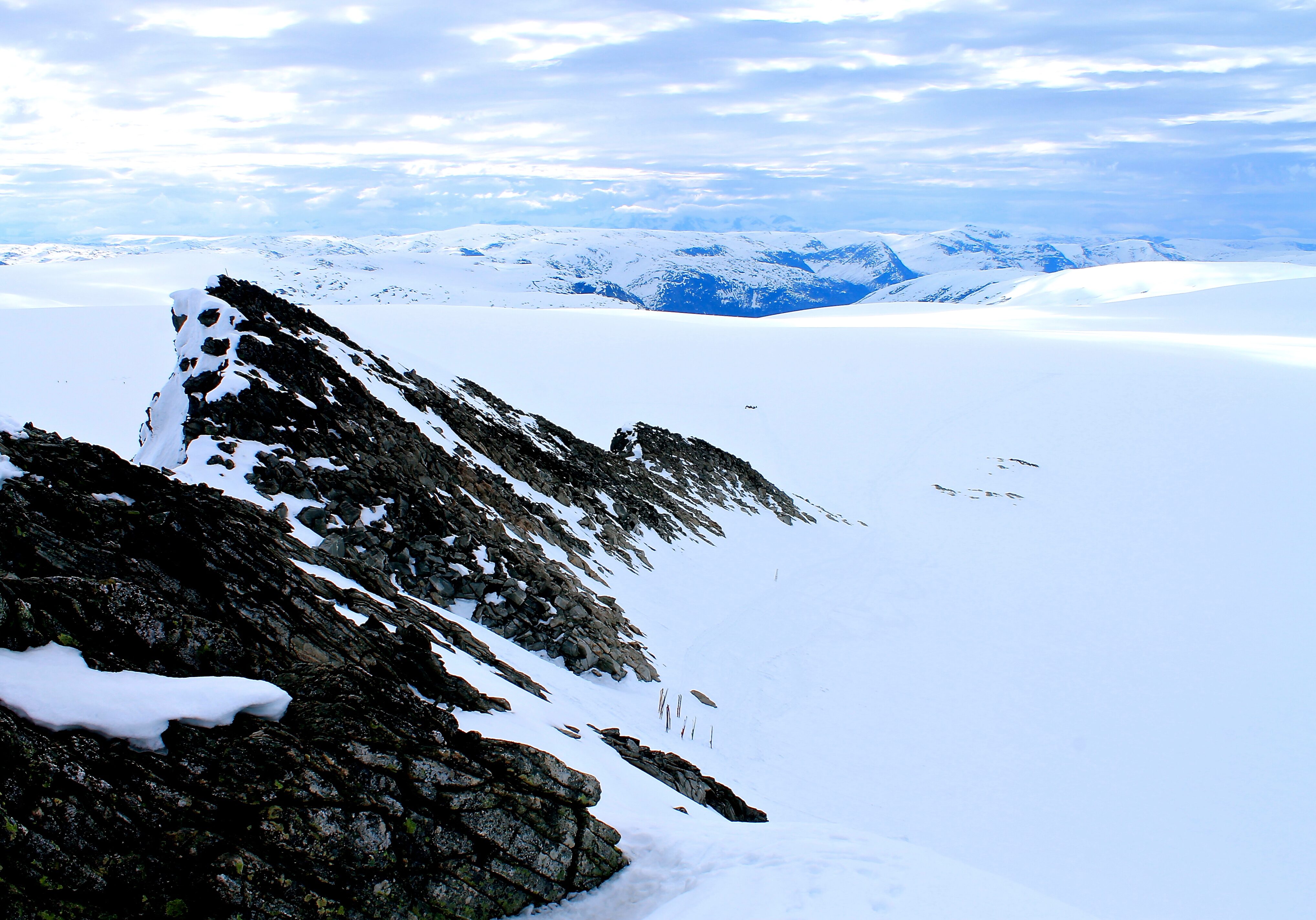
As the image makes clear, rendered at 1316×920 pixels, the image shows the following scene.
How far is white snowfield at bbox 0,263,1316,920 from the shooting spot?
7871 mm

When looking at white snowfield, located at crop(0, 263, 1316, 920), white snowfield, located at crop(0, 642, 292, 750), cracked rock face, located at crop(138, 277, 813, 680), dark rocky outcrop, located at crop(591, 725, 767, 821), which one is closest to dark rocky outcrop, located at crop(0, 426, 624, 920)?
white snowfield, located at crop(0, 642, 292, 750)

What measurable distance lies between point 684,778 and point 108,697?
623cm

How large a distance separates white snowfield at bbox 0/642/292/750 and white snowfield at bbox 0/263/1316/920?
2655mm

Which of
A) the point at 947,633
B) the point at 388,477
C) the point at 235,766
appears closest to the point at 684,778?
the point at 235,766

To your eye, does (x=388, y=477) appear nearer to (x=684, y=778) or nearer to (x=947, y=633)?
(x=684, y=778)

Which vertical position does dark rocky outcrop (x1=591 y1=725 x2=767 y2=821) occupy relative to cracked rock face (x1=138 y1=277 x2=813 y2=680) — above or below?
below

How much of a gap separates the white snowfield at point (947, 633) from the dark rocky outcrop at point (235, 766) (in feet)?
2.83

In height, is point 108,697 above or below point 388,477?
above

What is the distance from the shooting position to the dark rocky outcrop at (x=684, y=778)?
873cm

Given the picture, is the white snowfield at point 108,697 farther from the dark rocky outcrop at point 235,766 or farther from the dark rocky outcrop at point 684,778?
the dark rocky outcrop at point 684,778


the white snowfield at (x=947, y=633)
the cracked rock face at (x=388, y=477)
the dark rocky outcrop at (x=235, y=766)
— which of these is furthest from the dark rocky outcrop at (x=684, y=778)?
the cracked rock face at (x=388, y=477)

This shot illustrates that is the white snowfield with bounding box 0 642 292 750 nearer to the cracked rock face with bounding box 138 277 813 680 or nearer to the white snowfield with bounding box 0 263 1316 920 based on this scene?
the white snowfield with bounding box 0 263 1316 920

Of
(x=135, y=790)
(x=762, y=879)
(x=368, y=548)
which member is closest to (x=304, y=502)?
(x=368, y=548)

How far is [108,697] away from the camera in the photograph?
4695 millimetres
